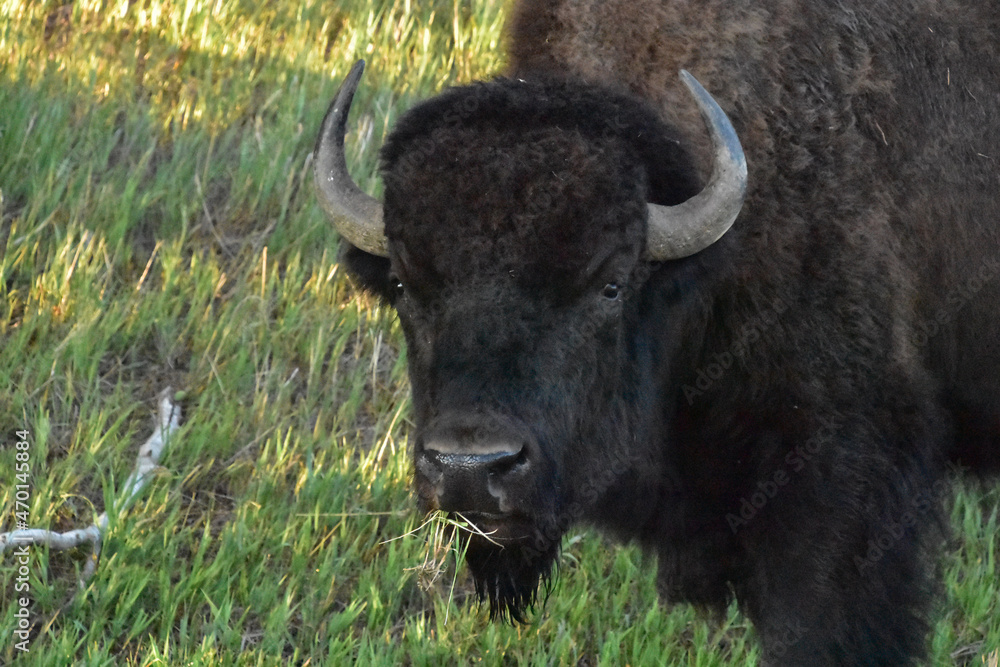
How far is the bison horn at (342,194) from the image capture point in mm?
3352

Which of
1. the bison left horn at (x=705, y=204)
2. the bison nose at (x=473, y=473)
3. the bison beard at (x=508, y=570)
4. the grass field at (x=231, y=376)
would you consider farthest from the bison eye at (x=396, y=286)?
the bison beard at (x=508, y=570)

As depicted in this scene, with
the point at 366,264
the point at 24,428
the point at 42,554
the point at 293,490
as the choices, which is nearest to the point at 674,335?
the point at 366,264

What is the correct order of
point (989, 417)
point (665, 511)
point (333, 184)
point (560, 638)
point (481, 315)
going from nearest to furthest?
point (481, 315)
point (333, 184)
point (665, 511)
point (989, 417)
point (560, 638)

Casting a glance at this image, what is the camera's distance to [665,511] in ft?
12.2

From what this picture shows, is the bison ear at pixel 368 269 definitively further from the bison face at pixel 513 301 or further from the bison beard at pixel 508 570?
the bison beard at pixel 508 570

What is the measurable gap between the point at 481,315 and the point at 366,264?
0.65 metres

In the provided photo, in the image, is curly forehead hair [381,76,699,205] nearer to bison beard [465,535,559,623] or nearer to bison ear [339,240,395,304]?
bison ear [339,240,395,304]

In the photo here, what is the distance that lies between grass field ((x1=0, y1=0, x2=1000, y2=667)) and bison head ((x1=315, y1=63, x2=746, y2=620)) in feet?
1.93

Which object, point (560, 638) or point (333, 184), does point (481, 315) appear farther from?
point (560, 638)

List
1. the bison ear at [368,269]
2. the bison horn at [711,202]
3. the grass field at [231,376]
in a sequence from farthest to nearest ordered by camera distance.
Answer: the grass field at [231,376]
the bison ear at [368,269]
the bison horn at [711,202]

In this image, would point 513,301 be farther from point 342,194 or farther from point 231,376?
point 231,376

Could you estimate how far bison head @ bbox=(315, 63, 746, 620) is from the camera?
2.90m

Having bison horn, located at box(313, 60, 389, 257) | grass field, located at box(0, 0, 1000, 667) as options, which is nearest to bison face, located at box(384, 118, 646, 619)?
bison horn, located at box(313, 60, 389, 257)

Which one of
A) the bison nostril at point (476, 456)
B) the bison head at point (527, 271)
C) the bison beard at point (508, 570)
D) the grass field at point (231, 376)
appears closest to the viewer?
the bison nostril at point (476, 456)
